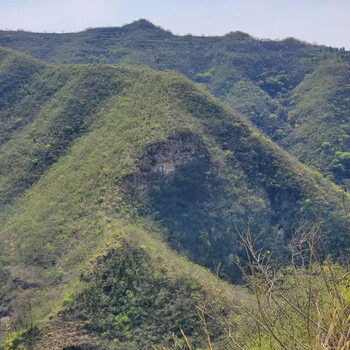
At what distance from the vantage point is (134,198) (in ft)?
140

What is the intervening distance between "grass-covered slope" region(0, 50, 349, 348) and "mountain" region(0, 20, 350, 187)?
25.4 meters

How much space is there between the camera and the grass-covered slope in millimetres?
33062

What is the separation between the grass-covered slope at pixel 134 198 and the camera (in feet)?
108

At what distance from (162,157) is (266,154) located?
11.9 meters

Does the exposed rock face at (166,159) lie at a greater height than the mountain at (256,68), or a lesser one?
lesser

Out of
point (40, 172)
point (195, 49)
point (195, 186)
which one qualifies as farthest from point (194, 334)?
point (195, 49)

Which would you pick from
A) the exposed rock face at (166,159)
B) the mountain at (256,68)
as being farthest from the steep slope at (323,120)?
the exposed rock face at (166,159)

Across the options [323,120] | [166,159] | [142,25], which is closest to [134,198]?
[166,159]

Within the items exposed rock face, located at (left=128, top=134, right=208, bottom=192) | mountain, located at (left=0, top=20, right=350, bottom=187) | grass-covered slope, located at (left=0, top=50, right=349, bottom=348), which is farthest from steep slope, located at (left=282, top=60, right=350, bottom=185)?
exposed rock face, located at (left=128, top=134, right=208, bottom=192)

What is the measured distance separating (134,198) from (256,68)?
76.2m

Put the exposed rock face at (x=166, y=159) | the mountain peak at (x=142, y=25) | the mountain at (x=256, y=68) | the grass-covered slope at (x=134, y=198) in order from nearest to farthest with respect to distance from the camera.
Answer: the grass-covered slope at (x=134, y=198) → the exposed rock face at (x=166, y=159) → the mountain at (x=256, y=68) → the mountain peak at (x=142, y=25)

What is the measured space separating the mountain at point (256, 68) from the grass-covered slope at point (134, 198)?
83.4ft

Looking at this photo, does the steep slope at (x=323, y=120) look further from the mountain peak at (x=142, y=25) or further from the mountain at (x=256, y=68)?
the mountain peak at (x=142, y=25)

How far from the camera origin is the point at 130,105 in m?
55.1
